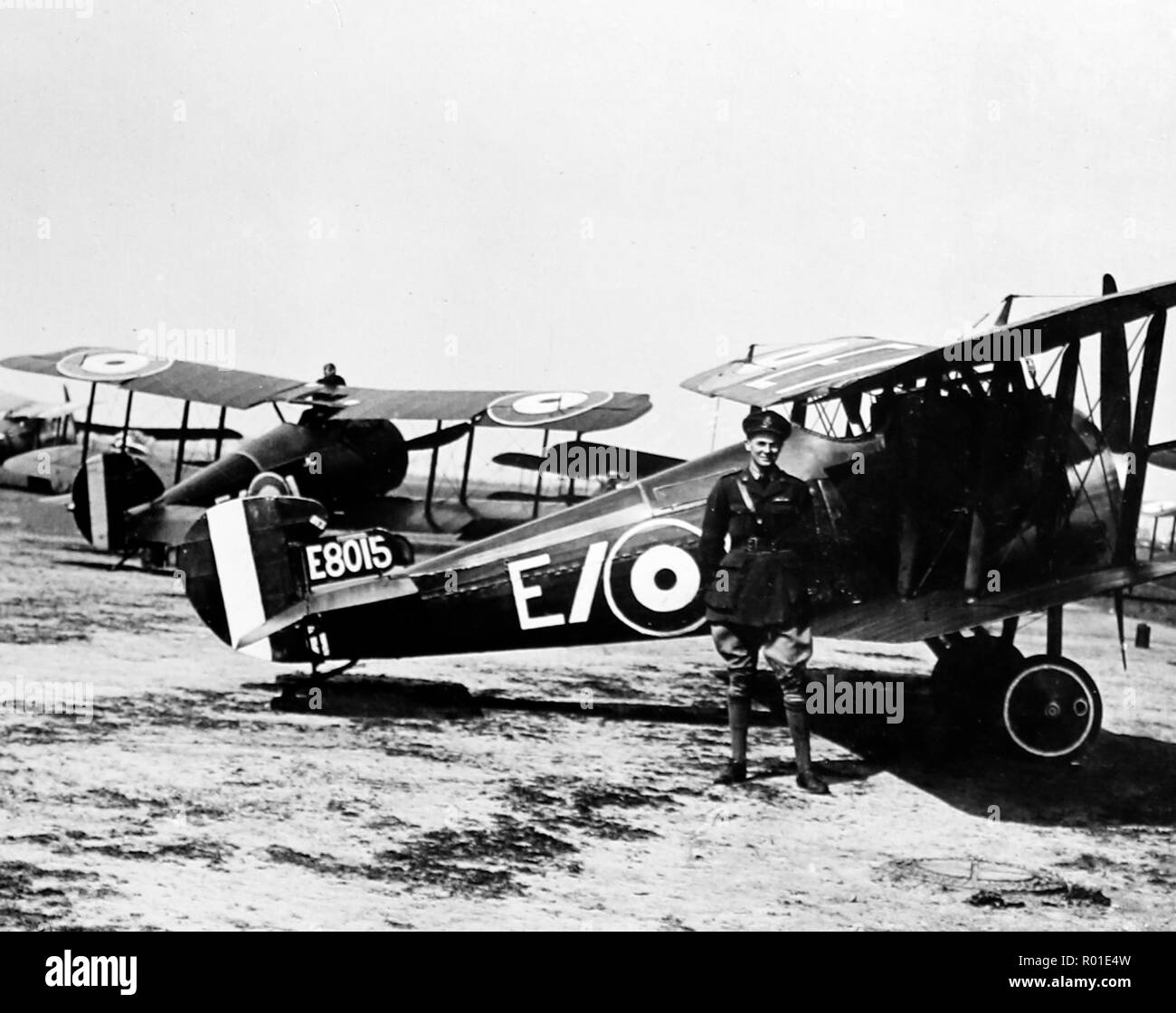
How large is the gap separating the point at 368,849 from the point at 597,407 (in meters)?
7.11

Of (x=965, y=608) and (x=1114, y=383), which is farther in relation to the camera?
(x=1114, y=383)

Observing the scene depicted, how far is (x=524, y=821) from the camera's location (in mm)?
5301

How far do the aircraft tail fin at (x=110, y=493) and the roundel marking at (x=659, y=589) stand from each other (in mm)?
9353

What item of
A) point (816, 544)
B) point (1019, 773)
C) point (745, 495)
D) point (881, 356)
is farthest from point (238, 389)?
point (1019, 773)

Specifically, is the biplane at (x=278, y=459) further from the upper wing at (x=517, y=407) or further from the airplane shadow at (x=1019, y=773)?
the airplane shadow at (x=1019, y=773)

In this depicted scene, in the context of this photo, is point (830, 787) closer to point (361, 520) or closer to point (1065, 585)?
point (1065, 585)

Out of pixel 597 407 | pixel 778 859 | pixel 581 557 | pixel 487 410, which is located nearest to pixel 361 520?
pixel 487 410

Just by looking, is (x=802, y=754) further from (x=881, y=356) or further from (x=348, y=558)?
(x=348, y=558)

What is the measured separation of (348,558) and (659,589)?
1.86 m

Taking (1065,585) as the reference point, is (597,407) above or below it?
above

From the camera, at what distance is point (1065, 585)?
6289 mm

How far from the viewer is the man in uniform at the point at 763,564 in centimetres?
596
